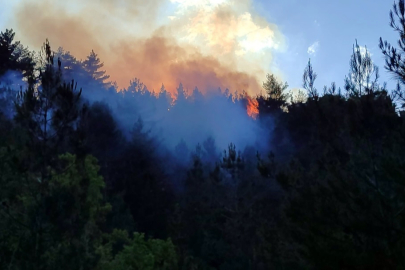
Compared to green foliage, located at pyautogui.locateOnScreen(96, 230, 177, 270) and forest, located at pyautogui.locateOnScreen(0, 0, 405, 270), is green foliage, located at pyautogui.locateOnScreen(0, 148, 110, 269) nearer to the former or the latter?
forest, located at pyautogui.locateOnScreen(0, 0, 405, 270)

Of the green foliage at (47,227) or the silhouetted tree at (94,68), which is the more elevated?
the silhouetted tree at (94,68)

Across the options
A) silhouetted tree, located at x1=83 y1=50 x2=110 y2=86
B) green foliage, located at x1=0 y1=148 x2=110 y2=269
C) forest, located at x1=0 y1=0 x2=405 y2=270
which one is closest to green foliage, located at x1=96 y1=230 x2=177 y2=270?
forest, located at x1=0 y1=0 x2=405 y2=270

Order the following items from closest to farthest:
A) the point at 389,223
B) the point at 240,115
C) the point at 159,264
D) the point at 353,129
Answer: the point at 389,223
the point at 353,129
the point at 159,264
the point at 240,115

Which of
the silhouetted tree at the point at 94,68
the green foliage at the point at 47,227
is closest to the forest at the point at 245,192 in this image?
the green foliage at the point at 47,227

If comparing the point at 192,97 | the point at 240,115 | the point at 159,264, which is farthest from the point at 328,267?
the point at 192,97

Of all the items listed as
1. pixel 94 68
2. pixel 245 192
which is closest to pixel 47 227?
pixel 245 192

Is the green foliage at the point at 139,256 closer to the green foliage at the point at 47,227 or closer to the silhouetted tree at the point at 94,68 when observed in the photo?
the green foliage at the point at 47,227

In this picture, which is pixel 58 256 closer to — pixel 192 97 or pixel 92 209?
pixel 92 209

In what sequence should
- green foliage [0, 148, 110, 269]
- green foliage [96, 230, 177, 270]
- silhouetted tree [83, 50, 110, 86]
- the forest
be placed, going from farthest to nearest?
1. silhouetted tree [83, 50, 110, 86]
2. green foliage [96, 230, 177, 270]
3. green foliage [0, 148, 110, 269]
4. the forest

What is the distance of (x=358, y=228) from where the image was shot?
8.29m

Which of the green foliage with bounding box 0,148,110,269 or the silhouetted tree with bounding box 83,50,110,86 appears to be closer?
the green foliage with bounding box 0,148,110,269

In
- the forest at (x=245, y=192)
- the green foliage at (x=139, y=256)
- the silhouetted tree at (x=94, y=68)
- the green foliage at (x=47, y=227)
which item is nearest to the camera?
the forest at (x=245, y=192)

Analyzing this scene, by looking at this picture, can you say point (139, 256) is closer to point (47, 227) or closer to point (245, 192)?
point (47, 227)

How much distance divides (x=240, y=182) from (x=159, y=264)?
401 inches
